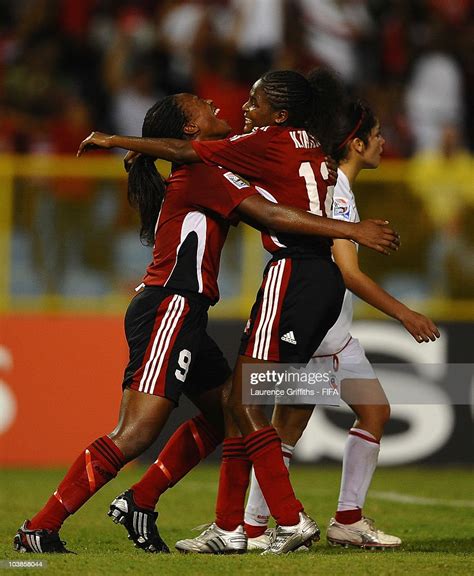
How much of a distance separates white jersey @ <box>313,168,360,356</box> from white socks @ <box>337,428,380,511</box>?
1.43 feet

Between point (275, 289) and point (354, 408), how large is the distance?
1.04 m

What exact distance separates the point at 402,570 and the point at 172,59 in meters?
8.45

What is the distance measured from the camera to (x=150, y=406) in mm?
5504


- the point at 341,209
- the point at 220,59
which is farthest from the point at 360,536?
the point at 220,59

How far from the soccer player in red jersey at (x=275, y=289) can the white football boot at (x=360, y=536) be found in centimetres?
54

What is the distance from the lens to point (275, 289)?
560 centimetres

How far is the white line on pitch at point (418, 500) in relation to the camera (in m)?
8.02

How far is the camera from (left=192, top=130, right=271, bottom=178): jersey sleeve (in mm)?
5602

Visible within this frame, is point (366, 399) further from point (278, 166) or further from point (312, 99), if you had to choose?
point (312, 99)

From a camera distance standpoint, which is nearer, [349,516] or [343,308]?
[349,516]

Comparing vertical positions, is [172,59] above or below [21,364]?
above

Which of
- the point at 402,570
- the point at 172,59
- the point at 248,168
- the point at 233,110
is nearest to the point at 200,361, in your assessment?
the point at 248,168

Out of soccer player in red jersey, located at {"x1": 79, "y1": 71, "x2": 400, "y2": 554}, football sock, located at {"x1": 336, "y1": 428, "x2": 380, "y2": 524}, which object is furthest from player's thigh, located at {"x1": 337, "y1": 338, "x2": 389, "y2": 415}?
soccer player in red jersey, located at {"x1": 79, "y1": 71, "x2": 400, "y2": 554}

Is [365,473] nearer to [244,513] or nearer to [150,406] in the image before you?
[244,513]
